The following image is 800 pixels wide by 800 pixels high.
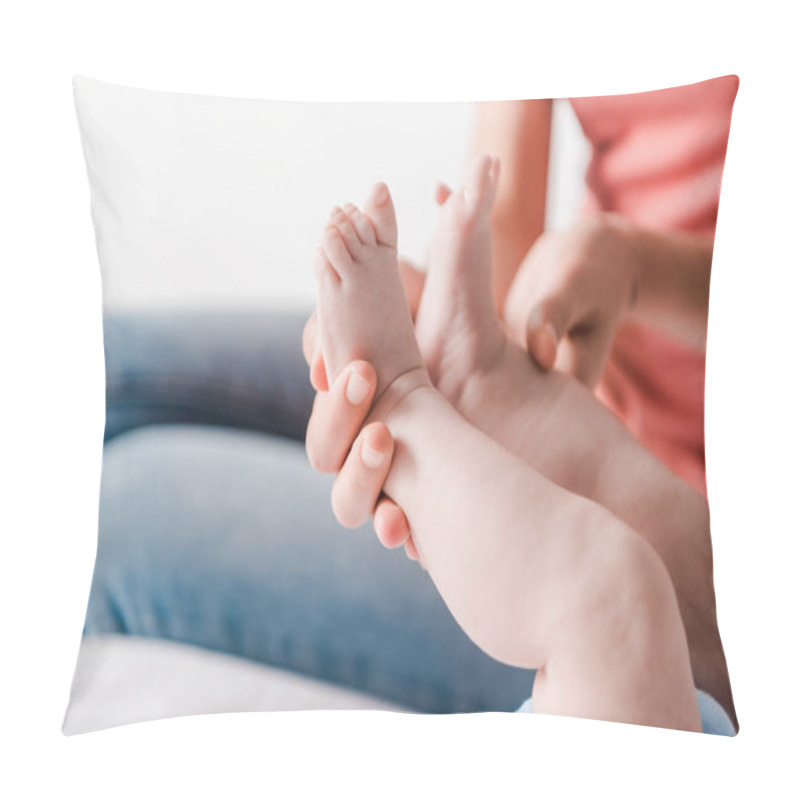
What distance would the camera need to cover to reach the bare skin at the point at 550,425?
3.99ft

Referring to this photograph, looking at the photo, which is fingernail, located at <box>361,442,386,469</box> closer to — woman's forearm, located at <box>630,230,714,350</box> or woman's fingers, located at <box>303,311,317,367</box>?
woman's fingers, located at <box>303,311,317,367</box>

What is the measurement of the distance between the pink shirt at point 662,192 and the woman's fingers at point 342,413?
27cm

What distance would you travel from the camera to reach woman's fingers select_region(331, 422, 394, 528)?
1197mm

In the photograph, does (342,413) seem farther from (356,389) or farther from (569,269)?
(569,269)

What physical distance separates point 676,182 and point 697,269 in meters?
0.10

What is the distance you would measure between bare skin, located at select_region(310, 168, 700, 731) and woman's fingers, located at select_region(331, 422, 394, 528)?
12mm

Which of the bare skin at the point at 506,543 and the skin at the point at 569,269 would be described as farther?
→ the skin at the point at 569,269

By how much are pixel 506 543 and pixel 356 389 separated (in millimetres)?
231

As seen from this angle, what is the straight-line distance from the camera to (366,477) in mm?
1196

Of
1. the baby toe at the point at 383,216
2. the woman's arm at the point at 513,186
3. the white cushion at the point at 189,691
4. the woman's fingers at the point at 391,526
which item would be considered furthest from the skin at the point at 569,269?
the white cushion at the point at 189,691

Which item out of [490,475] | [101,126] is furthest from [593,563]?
[101,126]

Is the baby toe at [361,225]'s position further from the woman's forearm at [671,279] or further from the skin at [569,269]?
the woman's forearm at [671,279]

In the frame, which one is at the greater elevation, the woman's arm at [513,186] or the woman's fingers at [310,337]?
the woman's arm at [513,186]

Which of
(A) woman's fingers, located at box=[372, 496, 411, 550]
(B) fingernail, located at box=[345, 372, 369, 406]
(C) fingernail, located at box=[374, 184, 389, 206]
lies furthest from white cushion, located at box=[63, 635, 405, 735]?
(C) fingernail, located at box=[374, 184, 389, 206]
